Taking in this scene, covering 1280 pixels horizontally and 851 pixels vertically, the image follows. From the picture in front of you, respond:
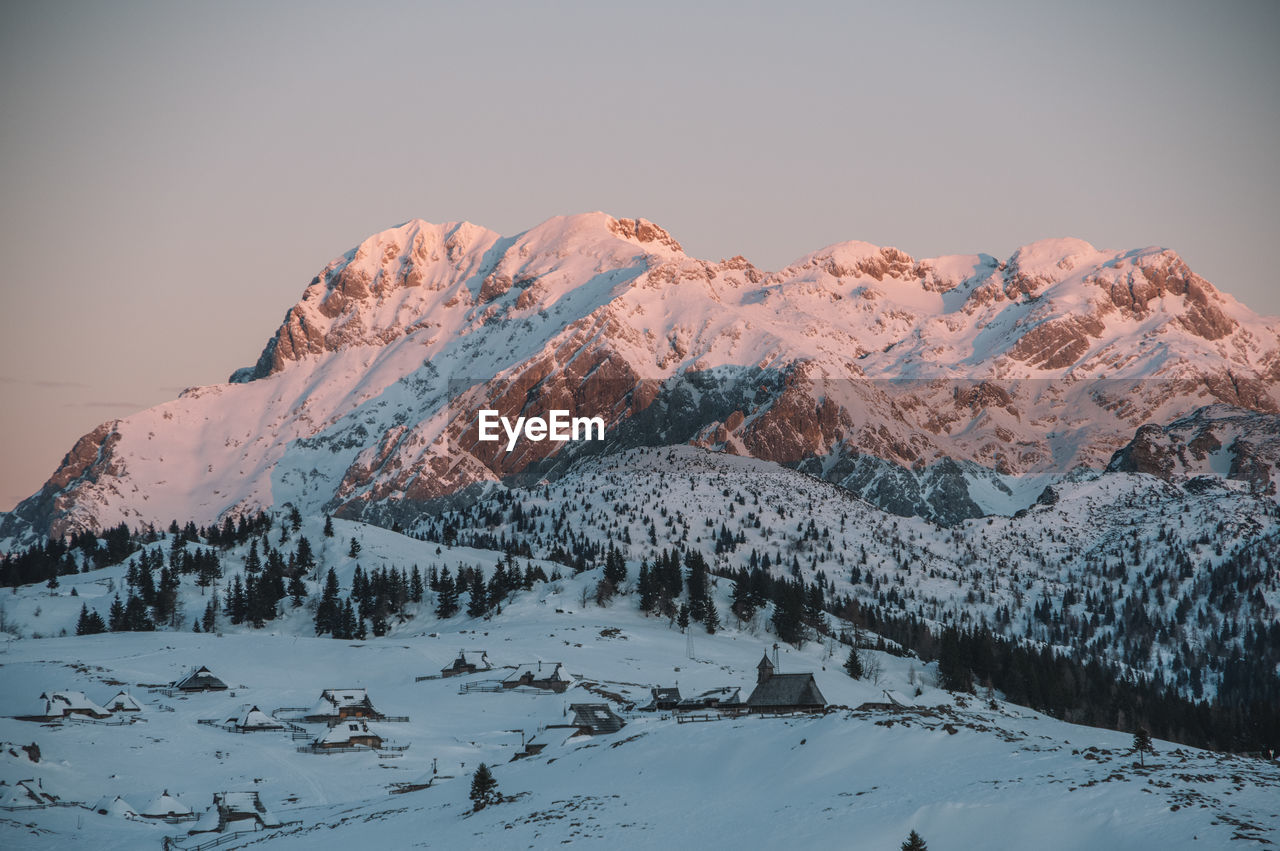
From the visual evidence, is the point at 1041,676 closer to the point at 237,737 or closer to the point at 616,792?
the point at 237,737

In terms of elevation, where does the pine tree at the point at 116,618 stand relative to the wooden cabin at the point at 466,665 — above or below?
above

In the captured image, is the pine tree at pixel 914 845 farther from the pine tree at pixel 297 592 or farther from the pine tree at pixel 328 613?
the pine tree at pixel 297 592

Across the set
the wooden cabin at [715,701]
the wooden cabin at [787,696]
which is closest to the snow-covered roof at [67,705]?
the wooden cabin at [715,701]

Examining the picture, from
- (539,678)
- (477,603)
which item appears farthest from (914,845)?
(477,603)

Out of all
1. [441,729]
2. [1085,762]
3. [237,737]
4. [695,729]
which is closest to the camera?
[1085,762]

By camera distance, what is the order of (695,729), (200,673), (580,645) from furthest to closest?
(580,645), (200,673), (695,729)

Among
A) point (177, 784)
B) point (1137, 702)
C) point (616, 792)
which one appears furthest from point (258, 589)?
point (616, 792)

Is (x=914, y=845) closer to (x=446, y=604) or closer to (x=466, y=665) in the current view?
(x=466, y=665)
